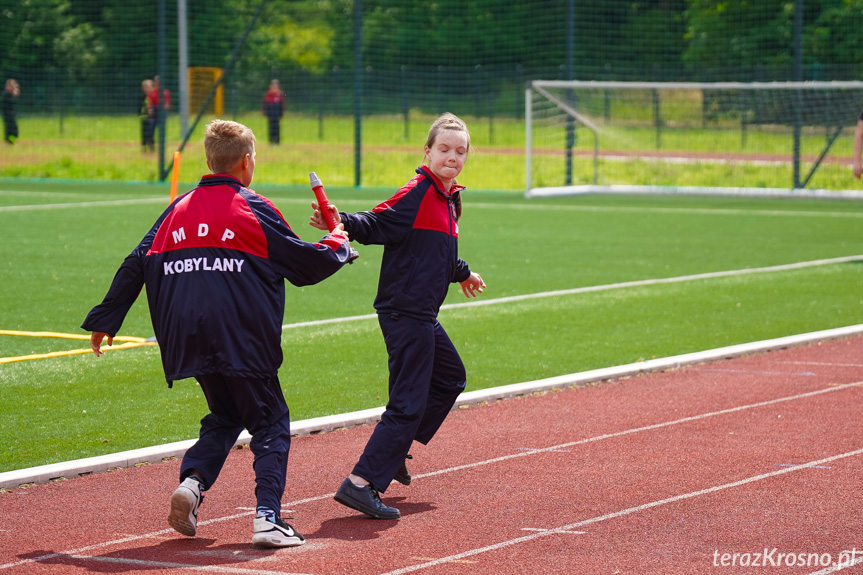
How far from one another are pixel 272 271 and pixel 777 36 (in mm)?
32789

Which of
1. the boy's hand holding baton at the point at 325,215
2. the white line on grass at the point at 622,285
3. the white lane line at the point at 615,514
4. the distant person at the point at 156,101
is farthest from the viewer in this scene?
the distant person at the point at 156,101

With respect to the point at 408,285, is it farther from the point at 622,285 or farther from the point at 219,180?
the point at 622,285

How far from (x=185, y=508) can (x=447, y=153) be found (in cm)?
193

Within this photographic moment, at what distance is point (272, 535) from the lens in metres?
5.12

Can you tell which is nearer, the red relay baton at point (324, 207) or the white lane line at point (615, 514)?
the white lane line at point (615, 514)

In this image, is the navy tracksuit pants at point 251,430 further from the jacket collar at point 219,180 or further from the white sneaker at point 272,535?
the jacket collar at point 219,180

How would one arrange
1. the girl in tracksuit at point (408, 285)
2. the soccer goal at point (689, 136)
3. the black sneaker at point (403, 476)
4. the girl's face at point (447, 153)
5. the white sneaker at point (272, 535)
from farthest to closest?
1. the soccer goal at point (689, 136)
2. the black sneaker at point (403, 476)
3. the girl's face at point (447, 153)
4. the girl in tracksuit at point (408, 285)
5. the white sneaker at point (272, 535)

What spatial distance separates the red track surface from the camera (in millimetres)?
5031

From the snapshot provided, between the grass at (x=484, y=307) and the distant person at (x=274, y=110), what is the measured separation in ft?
36.2

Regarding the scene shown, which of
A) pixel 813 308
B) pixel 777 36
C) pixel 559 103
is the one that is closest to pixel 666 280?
pixel 813 308

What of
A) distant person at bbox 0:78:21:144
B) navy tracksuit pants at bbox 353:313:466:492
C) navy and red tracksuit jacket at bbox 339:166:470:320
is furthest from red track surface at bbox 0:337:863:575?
distant person at bbox 0:78:21:144

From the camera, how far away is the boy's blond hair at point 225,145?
530 cm

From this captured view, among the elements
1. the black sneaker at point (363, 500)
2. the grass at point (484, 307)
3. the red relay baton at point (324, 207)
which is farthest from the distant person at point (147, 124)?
the black sneaker at point (363, 500)

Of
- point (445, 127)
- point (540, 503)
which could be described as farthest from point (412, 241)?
point (540, 503)
